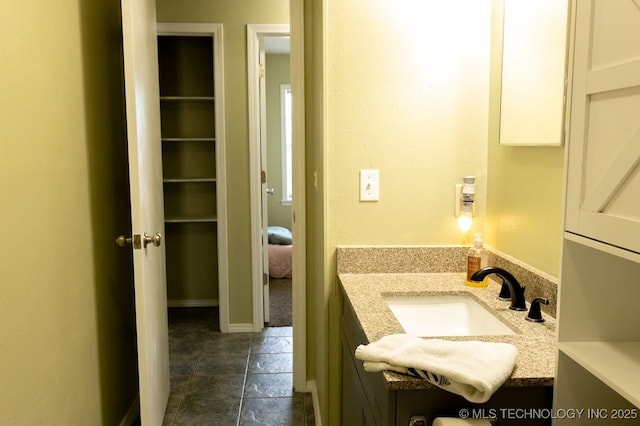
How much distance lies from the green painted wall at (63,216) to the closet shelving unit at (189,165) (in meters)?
1.71

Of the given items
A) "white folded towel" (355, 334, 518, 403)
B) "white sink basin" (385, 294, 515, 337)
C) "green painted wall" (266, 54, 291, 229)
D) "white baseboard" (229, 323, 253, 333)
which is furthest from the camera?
"green painted wall" (266, 54, 291, 229)

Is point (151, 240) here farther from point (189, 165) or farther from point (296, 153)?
point (189, 165)

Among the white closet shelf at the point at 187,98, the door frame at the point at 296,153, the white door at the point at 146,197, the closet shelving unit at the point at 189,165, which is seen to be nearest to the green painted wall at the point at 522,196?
the door frame at the point at 296,153

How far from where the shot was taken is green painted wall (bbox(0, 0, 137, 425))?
1.47 metres

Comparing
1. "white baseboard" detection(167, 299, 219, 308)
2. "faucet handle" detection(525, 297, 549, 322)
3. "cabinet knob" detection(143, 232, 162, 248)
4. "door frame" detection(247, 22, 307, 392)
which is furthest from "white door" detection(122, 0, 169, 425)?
"white baseboard" detection(167, 299, 219, 308)

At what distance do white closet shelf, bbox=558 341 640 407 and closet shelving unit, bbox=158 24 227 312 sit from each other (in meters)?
3.31

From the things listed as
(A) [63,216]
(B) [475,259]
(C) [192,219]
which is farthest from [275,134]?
(B) [475,259]

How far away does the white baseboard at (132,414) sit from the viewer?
248 centimetres

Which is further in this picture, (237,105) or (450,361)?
(237,105)

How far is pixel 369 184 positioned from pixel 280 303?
2.72 m

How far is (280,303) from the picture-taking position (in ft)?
14.8

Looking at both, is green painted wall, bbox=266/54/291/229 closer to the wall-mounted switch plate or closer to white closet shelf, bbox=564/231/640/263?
the wall-mounted switch plate

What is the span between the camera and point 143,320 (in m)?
2.08

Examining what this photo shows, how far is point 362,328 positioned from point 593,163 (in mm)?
733
